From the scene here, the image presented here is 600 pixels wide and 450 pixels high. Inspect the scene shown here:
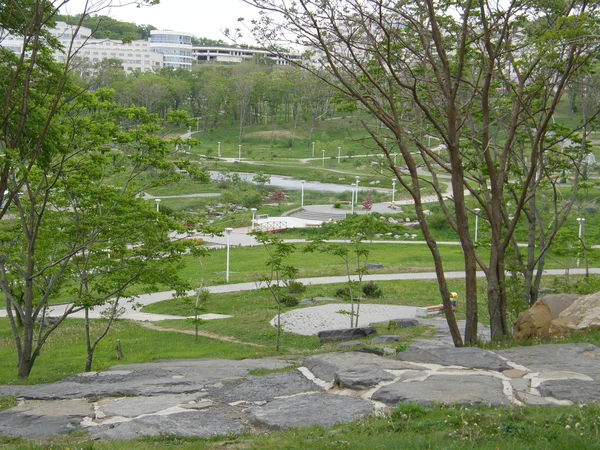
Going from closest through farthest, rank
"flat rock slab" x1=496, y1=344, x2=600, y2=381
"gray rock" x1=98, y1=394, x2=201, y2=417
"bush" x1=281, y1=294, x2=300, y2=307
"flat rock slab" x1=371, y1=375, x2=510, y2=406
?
"flat rock slab" x1=371, y1=375, x2=510, y2=406
"gray rock" x1=98, y1=394, x2=201, y2=417
"flat rock slab" x1=496, y1=344, x2=600, y2=381
"bush" x1=281, y1=294, x2=300, y2=307

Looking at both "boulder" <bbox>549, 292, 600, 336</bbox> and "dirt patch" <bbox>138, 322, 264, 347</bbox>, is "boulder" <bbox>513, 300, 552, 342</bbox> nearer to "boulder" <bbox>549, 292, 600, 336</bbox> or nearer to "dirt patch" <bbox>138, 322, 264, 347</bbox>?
"boulder" <bbox>549, 292, 600, 336</bbox>

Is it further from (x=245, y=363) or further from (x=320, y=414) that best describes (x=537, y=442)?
(x=245, y=363)

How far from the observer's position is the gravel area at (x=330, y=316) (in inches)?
737

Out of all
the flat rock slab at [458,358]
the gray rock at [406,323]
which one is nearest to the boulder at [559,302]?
the flat rock slab at [458,358]

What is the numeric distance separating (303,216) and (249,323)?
Answer: 27.6 m

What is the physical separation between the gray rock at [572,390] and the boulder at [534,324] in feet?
11.1

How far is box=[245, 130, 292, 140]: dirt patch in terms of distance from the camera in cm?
8976

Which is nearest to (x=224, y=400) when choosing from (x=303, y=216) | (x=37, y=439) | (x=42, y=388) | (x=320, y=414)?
(x=320, y=414)

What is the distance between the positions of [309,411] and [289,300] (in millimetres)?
16155

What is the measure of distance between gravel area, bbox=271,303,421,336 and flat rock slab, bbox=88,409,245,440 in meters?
12.0

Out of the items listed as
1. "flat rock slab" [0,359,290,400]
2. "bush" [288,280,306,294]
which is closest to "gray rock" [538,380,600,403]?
"flat rock slab" [0,359,290,400]

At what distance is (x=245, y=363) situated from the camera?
32.5ft

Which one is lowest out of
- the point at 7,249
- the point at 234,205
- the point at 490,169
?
the point at 234,205

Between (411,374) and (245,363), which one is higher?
(411,374)
